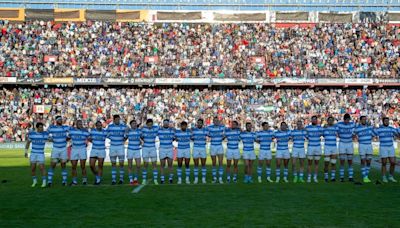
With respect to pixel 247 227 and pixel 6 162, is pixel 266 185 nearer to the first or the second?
pixel 247 227

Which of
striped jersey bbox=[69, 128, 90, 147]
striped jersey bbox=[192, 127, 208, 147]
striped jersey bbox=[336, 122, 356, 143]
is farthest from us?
striped jersey bbox=[336, 122, 356, 143]

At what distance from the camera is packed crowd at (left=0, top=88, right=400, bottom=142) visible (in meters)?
44.6

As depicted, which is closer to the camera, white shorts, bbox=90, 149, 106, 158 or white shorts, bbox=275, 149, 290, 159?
white shorts, bbox=90, 149, 106, 158

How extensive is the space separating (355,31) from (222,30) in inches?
501

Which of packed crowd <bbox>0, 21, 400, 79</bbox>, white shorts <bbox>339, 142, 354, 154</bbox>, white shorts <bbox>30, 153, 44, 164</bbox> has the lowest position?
white shorts <bbox>30, 153, 44, 164</bbox>

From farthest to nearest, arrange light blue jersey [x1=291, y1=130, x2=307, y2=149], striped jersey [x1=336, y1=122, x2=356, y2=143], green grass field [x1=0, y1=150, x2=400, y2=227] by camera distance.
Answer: light blue jersey [x1=291, y1=130, x2=307, y2=149], striped jersey [x1=336, y1=122, x2=356, y2=143], green grass field [x1=0, y1=150, x2=400, y2=227]

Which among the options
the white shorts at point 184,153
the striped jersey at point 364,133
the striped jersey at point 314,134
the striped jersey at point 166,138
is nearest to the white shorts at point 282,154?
the striped jersey at point 314,134

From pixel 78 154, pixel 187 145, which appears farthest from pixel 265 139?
pixel 78 154

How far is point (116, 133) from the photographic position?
17.6 meters

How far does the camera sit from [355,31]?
5228 centimetres

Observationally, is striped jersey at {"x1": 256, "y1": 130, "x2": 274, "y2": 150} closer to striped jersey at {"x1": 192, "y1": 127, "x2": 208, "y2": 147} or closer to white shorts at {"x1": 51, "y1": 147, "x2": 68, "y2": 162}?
striped jersey at {"x1": 192, "y1": 127, "x2": 208, "y2": 147}

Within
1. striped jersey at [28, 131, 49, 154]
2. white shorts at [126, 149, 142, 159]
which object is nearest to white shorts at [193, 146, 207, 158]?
white shorts at [126, 149, 142, 159]

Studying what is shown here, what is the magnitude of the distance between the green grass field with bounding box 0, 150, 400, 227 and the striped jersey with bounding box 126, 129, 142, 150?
4.44 feet

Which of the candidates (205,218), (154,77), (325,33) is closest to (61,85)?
(154,77)
